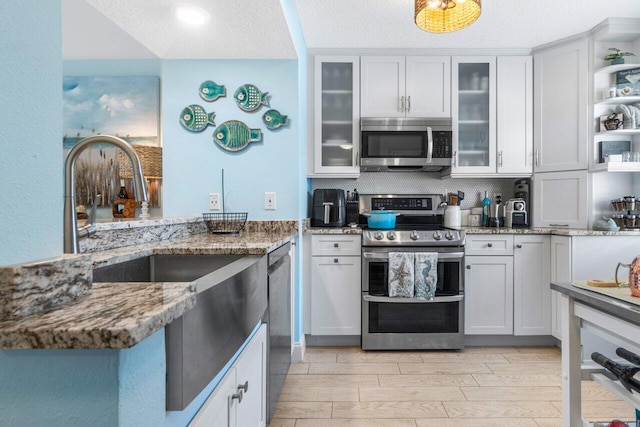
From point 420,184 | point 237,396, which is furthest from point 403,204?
point 237,396

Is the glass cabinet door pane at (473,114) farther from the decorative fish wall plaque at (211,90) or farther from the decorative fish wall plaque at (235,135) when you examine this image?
the decorative fish wall plaque at (211,90)

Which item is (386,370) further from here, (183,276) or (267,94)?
(267,94)

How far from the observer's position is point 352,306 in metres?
2.70

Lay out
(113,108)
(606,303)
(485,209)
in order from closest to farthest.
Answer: (606,303), (113,108), (485,209)

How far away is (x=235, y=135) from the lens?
241 cm

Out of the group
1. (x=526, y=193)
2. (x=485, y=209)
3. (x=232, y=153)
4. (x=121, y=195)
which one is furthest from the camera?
(x=485, y=209)

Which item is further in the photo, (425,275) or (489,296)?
(489,296)

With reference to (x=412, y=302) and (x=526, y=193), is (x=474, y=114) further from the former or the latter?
(x=412, y=302)

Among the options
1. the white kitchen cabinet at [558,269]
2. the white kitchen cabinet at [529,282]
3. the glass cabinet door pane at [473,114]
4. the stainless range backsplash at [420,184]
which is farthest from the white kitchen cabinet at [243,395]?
the glass cabinet door pane at [473,114]

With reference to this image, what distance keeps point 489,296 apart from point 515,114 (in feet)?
5.05

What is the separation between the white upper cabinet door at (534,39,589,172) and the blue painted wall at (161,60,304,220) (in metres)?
2.05

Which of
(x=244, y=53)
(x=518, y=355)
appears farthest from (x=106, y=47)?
(x=518, y=355)

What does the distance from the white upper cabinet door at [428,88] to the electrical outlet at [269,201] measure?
4.59ft

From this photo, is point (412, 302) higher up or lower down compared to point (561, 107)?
lower down
